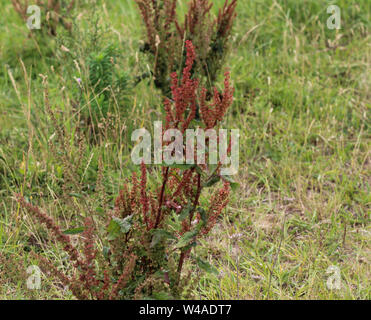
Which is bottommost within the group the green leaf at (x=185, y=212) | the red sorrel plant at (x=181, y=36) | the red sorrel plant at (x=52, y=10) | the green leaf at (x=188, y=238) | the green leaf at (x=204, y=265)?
the green leaf at (x=204, y=265)

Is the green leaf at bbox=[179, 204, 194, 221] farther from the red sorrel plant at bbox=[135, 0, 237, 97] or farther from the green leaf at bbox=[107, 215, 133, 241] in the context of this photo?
the red sorrel plant at bbox=[135, 0, 237, 97]

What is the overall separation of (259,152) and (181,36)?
0.90 metres

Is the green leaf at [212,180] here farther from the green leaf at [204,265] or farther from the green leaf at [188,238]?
the green leaf at [204,265]

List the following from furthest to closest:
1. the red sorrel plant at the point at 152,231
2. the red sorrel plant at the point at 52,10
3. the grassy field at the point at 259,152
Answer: the red sorrel plant at the point at 52,10 → the grassy field at the point at 259,152 → the red sorrel plant at the point at 152,231

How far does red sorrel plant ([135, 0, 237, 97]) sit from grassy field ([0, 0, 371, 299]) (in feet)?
0.62

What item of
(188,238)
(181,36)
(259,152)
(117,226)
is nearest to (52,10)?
(181,36)

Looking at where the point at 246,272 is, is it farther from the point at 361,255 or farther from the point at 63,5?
the point at 63,5

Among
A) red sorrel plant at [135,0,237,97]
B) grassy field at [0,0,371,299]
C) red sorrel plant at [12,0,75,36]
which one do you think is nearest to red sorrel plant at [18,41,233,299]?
grassy field at [0,0,371,299]

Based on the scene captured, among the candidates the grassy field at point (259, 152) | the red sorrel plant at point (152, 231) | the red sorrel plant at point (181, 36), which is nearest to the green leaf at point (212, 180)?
the red sorrel plant at point (152, 231)

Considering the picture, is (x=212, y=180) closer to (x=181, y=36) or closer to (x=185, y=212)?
(x=185, y=212)

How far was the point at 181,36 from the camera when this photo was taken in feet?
10.7

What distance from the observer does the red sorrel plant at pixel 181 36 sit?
321 cm

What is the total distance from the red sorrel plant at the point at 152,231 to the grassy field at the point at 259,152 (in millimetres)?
142

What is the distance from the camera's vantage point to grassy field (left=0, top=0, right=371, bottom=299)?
2.38 m
